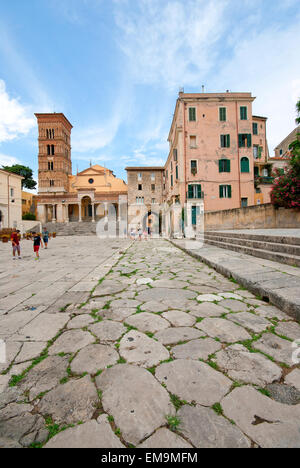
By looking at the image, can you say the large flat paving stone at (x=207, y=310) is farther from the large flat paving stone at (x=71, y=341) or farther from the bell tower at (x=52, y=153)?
the bell tower at (x=52, y=153)

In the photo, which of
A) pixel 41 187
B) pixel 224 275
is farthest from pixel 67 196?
pixel 224 275

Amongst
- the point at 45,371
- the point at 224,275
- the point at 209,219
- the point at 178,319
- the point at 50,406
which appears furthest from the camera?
the point at 209,219

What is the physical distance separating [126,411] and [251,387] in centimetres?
78

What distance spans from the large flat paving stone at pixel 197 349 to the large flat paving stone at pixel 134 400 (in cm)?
34

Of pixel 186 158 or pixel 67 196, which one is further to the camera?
pixel 67 196

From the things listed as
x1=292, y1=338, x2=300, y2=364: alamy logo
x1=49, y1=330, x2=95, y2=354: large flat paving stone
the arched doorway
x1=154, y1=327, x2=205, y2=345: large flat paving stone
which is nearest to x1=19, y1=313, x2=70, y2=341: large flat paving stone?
x1=49, y1=330, x2=95, y2=354: large flat paving stone

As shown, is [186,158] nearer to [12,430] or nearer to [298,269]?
[298,269]

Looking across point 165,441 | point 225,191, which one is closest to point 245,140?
point 225,191

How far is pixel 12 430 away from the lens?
1074 mm

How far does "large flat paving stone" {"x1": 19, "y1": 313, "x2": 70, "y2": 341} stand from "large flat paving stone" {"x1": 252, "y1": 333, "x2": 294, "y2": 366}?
73.5 inches

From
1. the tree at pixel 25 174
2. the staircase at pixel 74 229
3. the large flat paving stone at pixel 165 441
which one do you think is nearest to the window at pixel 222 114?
the staircase at pixel 74 229

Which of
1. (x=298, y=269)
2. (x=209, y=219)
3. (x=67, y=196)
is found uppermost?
(x=67, y=196)

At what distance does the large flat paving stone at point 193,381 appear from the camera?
1257 millimetres

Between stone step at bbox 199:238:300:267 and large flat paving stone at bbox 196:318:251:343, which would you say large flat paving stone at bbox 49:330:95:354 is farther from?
stone step at bbox 199:238:300:267
